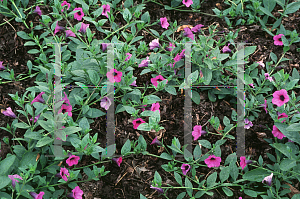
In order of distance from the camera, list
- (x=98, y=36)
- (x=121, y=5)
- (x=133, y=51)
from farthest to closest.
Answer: (x=121, y=5) < (x=98, y=36) < (x=133, y=51)

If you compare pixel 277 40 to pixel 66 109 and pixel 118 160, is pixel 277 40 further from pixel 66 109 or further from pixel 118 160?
pixel 66 109

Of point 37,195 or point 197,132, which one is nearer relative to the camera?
point 37,195

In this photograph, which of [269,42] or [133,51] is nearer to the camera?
[133,51]

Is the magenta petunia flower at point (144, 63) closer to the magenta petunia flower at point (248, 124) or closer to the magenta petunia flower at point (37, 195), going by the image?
the magenta petunia flower at point (248, 124)

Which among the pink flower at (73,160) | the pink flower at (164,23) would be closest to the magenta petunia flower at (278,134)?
the pink flower at (164,23)

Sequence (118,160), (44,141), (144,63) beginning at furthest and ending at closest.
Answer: (144,63) → (118,160) → (44,141)

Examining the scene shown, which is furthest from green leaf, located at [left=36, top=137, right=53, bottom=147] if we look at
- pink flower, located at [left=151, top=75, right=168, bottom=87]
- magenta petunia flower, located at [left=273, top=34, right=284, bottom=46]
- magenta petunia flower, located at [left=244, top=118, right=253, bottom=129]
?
magenta petunia flower, located at [left=273, top=34, right=284, bottom=46]

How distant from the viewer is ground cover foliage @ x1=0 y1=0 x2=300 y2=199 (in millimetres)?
1989

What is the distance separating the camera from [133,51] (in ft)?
Result: 8.23

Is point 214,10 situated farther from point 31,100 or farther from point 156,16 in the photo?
point 31,100

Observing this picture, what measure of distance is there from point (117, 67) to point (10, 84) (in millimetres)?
960

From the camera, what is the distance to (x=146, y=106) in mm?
2297

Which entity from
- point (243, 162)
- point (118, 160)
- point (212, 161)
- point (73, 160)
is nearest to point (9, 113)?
point (73, 160)

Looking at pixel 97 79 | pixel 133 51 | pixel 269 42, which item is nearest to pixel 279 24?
pixel 269 42
